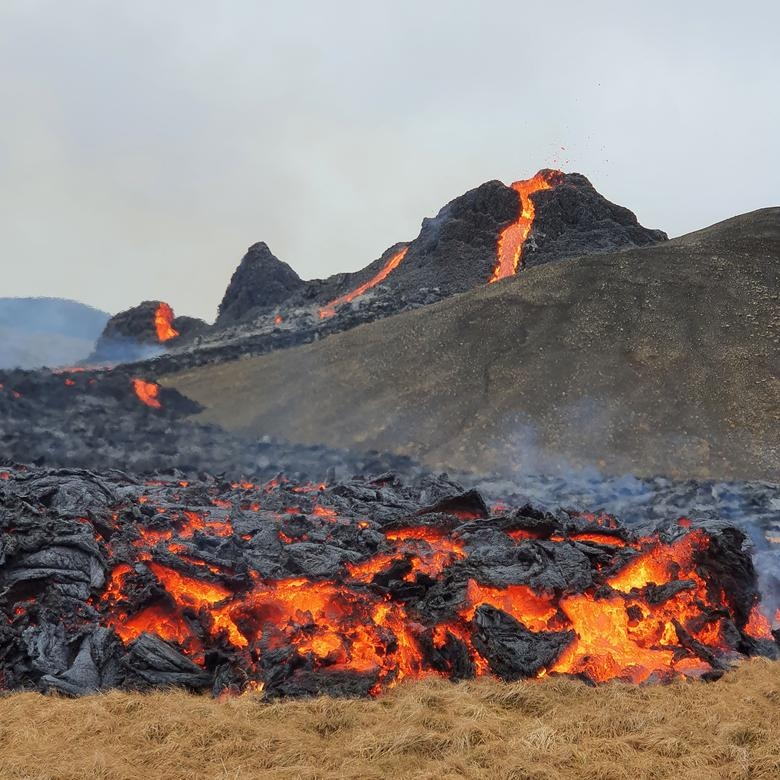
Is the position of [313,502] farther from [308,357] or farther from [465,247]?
[465,247]

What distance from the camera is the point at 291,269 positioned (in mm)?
87438

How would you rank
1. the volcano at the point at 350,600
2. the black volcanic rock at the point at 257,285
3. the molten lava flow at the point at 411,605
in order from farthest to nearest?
the black volcanic rock at the point at 257,285, the molten lava flow at the point at 411,605, the volcano at the point at 350,600

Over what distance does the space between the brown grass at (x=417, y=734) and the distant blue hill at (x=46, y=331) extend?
7041 cm

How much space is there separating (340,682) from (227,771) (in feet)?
8.72

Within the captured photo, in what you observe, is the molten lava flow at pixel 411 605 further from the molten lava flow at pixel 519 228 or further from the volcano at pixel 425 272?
the molten lava flow at pixel 519 228

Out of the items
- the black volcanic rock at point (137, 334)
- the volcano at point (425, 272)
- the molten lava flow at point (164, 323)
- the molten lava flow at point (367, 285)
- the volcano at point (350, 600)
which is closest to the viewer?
the volcano at point (350, 600)

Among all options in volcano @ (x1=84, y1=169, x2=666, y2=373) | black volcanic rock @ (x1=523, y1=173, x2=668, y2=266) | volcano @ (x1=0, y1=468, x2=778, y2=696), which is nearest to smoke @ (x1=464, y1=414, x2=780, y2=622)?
volcano @ (x1=0, y1=468, x2=778, y2=696)

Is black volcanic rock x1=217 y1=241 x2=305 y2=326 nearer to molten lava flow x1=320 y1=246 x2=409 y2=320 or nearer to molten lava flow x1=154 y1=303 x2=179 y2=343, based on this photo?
molten lava flow x1=154 y1=303 x2=179 y2=343

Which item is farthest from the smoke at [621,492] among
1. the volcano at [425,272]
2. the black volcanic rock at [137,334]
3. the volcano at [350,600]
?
the black volcanic rock at [137,334]

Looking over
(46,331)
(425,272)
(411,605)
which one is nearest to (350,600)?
(411,605)

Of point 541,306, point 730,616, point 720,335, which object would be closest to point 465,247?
point 541,306

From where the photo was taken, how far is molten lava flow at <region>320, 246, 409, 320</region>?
63.3 metres

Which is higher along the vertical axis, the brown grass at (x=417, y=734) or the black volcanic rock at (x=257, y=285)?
the black volcanic rock at (x=257, y=285)

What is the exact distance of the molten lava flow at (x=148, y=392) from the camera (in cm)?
4231
